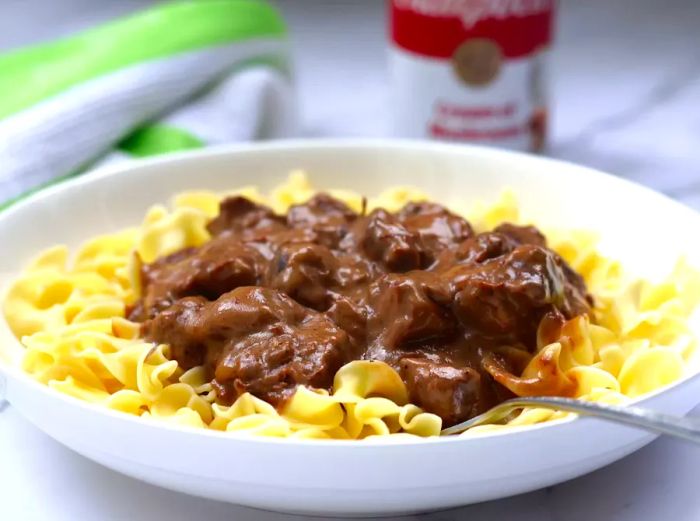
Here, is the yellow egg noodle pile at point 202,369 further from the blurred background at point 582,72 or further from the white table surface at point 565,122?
the blurred background at point 582,72

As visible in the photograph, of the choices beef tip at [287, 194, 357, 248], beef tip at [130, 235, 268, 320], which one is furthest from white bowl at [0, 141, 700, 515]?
beef tip at [287, 194, 357, 248]

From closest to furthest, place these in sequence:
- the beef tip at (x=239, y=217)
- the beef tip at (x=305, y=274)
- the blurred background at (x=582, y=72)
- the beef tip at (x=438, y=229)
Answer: the beef tip at (x=305, y=274)
the beef tip at (x=438, y=229)
the beef tip at (x=239, y=217)
the blurred background at (x=582, y=72)

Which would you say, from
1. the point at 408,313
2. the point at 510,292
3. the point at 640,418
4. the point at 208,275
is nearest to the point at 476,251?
the point at 510,292

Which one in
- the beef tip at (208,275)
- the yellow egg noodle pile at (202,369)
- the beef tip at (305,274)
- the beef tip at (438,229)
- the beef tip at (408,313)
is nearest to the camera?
the yellow egg noodle pile at (202,369)

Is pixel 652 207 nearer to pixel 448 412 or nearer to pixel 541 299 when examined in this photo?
pixel 541 299

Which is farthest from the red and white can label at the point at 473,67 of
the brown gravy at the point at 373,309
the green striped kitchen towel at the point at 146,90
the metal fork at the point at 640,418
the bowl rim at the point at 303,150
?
the metal fork at the point at 640,418

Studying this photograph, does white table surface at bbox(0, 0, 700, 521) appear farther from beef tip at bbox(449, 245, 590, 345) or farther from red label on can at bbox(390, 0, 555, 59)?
red label on can at bbox(390, 0, 555, 59)

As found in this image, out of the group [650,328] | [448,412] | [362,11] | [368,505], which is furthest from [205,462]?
[362,11]
